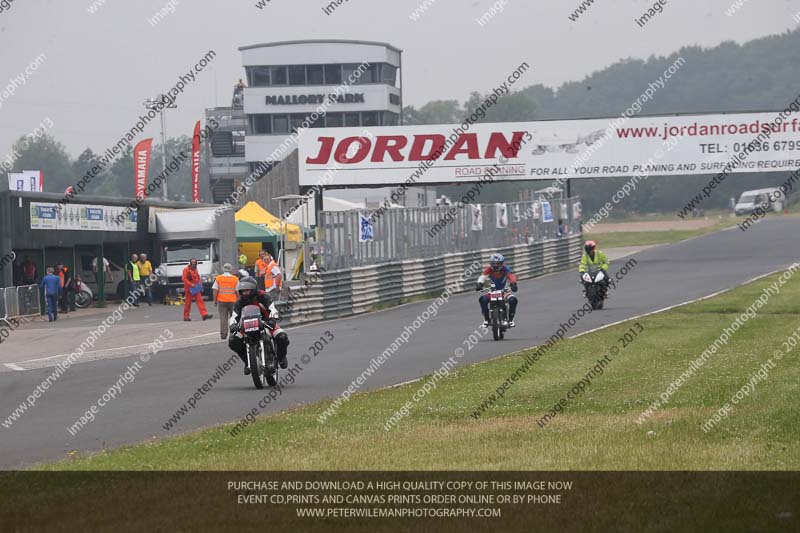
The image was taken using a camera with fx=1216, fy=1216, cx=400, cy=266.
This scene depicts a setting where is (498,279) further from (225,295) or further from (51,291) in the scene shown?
(51,291)

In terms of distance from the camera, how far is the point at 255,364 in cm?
1605

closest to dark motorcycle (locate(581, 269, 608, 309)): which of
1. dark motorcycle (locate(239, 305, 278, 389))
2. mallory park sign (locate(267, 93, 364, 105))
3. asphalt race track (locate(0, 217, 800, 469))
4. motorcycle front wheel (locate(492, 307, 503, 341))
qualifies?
→ asphalt race track (locate(0, 217, 800, 469))

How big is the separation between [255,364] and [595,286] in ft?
44.3

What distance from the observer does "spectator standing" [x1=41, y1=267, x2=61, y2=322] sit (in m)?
33.4

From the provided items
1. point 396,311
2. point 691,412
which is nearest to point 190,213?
point 396,311

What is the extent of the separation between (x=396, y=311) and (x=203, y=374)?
554 inches

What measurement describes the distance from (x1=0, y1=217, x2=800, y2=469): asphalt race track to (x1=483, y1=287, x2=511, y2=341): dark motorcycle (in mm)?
321

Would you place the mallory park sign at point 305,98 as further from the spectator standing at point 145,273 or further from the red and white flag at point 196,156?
the spectator standing at point 145,273

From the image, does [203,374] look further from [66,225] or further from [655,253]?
[655,253]

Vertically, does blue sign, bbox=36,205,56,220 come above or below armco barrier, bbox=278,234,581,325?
above

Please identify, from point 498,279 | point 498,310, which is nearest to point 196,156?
point 498,279

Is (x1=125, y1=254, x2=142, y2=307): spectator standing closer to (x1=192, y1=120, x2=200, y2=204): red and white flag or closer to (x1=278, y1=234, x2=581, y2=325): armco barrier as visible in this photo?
(x1=278, y1=234, x2=581, y2=325): armco barrier

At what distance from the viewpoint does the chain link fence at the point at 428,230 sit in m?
32.1
